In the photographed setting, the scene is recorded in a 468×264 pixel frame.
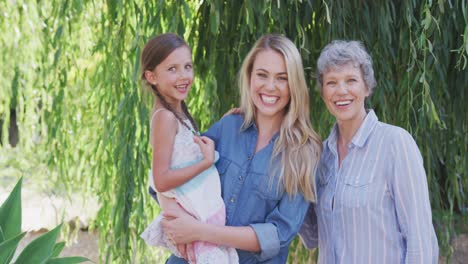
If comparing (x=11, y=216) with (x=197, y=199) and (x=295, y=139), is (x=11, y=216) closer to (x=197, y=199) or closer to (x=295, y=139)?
(x=197, y=199)

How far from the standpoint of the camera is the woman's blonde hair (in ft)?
7.09

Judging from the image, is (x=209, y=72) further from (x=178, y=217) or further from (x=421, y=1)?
(x=178, y=217)

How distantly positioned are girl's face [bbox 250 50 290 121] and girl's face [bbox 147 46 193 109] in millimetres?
228

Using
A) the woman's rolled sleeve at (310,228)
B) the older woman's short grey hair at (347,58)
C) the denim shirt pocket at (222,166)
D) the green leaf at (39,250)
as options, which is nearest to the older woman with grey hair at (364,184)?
the older woman's short grey hair at (347,58)

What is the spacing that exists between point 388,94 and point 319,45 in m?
0.32

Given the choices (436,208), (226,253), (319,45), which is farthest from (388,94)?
(226,253)

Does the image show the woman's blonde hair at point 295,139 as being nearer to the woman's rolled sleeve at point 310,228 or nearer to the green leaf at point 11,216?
the woman's rolled sleeve at point 310,228

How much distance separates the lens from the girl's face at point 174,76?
7.72 ft

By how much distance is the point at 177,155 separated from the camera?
7.45ft

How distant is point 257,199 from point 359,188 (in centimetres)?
27

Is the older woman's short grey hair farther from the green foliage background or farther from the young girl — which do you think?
the green foliage background

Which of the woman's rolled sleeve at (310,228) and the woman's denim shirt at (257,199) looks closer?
the woman's denim shirt at (257,199)

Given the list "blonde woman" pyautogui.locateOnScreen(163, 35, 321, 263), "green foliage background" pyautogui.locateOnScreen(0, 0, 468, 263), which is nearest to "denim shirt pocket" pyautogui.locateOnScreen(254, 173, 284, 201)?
"blonde woman" pyautogui.locateOnScreen(163, 35, 321, 263)

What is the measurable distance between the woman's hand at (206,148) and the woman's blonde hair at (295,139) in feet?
0.54
